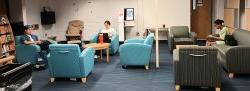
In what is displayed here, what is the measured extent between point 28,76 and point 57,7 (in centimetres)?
964

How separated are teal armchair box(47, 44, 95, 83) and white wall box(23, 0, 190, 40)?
4.93 meters

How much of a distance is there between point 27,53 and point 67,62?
2035 mm

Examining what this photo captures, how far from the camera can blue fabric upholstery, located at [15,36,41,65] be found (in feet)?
24.7

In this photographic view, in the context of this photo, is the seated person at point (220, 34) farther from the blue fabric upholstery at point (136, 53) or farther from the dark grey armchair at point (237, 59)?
the blue fabric upholstery at point (136, 53)

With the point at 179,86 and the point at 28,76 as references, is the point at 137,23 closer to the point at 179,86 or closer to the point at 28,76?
the point at 179,86

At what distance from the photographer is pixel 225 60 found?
6.09 meters

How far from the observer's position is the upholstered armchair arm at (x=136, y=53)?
7039 millimetres

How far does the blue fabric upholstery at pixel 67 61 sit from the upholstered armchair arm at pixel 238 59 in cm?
270

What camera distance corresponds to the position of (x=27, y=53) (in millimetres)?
7613

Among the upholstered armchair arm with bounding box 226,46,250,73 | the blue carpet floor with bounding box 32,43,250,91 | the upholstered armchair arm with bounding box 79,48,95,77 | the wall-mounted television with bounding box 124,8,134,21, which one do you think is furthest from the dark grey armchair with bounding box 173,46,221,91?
the wall-mounted television with bounding box 124,8,134,21

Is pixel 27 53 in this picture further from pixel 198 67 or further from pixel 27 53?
pixel 198 67

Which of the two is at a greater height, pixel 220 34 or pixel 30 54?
pixel 220 34

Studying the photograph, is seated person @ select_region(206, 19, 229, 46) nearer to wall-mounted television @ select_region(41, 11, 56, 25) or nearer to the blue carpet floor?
the blue carpet floor

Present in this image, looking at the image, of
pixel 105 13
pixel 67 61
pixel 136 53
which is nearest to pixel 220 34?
pixel 136 53
